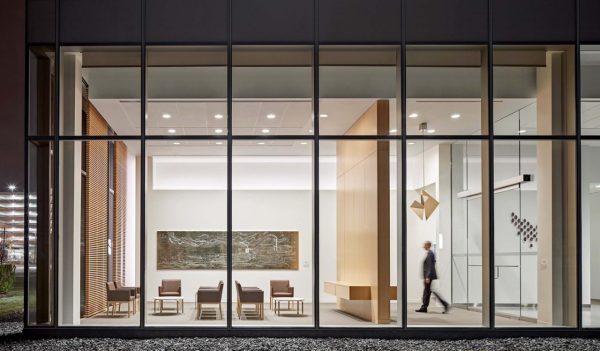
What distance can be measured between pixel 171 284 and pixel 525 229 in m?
6.60

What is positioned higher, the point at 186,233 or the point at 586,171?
the point at 586,171

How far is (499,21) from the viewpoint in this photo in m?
13.1

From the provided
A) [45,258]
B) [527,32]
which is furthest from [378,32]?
[45,258]

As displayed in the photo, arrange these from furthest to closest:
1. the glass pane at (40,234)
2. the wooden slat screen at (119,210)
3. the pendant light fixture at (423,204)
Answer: the wooden slat screen at (119,210) < the pendant light fixture at (423,204) < the glass pane at (40,234)

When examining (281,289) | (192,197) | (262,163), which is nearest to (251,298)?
(281,289)

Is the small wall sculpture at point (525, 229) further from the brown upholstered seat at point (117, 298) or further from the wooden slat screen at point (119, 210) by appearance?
the wooden slat screen at point (119, 210)

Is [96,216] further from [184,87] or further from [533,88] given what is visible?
[533,88]

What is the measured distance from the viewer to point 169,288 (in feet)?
42.7

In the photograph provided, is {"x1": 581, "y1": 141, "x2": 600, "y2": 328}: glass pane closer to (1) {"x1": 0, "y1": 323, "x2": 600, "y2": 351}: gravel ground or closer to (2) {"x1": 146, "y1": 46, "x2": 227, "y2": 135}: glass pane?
(1) {"x1": 0, "y1": 323, "x2": 600, "y2": 351}: gravel ground

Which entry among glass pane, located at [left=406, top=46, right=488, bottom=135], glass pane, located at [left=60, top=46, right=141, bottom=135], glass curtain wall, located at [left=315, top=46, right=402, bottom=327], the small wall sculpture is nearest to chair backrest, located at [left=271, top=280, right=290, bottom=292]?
glass curtain wall, located at [left=315, top=46, right=402, bottom=327]

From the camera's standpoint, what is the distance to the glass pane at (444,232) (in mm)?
13000

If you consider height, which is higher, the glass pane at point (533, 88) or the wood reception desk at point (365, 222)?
the glass pane at point (533, 88)

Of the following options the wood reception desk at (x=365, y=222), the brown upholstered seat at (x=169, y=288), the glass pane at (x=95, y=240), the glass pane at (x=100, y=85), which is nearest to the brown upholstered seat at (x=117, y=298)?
the glass pane at (x=95, y=240)

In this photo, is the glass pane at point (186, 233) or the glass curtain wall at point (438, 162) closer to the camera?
the glass pane at point (186, 233)
